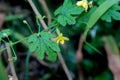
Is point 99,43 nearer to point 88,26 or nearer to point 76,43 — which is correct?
point 76,43

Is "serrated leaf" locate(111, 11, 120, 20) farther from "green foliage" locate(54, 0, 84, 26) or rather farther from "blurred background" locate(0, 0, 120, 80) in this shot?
"blurred background" locate(0, 0, 120, 80)

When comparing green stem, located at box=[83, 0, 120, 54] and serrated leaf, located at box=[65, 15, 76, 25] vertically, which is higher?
serrated leaf, located at box=[65, 15, 76, 25]

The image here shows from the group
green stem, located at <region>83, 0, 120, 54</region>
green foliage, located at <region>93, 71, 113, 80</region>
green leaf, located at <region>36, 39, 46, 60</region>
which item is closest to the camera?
green leaf, located at <region>36, 39, 46, 60</region>

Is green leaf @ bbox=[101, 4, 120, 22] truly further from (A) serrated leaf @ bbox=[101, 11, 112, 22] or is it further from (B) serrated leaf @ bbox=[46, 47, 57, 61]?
(B) serrated leaf @ bbox=[46, 47, 57, 61]

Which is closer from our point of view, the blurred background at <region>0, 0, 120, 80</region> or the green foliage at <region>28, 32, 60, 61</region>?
the green foliage at <region>28, 32, 60, 61</region>

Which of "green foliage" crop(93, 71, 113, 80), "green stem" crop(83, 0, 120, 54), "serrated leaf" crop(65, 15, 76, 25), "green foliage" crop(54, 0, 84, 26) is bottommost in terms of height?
"green foliage" crop(93, 71, 113, 80)

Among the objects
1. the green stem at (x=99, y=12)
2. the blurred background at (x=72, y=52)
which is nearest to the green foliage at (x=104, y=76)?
the blurred background at (x=72, y=52)

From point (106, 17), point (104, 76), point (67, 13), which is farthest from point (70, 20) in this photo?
point (104, 76)

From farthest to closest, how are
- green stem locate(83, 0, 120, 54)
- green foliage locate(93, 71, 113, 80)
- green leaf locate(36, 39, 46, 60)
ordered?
green foliage locate(93, 71, 113, 80) < green stem locate(83, 0, 120, 54) < green leaf locate(36, 39, 46, 60)

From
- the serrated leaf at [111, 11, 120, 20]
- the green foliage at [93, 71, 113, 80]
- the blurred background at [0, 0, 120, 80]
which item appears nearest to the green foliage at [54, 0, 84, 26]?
the serrated leaf at [111, 11, 120, 20]
